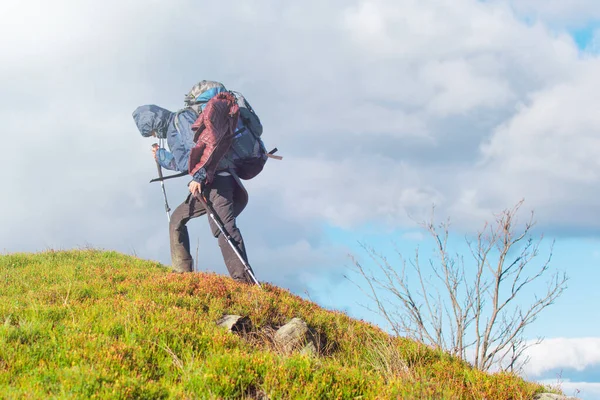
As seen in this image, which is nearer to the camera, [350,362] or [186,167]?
[350,362]

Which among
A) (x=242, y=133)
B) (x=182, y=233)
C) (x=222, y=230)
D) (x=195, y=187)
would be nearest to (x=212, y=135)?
(x=242, y=133)

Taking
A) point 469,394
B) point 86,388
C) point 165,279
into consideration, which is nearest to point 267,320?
point 165,279

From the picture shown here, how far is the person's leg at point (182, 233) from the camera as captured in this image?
1095 cm

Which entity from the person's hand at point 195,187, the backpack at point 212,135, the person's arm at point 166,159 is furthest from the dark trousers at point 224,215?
the person's arm at point 166,159

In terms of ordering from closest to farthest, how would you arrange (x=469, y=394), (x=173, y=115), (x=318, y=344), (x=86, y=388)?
(x=86, y=388), (x=469, y=394), (x=318, y=344), (x=173, y=115)

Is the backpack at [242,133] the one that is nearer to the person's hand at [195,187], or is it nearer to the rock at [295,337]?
the person's hand at [195,187]

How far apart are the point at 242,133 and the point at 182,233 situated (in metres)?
2.43

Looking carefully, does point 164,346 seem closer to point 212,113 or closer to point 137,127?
point 212,113

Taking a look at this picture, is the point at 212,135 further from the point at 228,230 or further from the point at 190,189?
the point at 228,230

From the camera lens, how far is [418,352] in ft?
28.7

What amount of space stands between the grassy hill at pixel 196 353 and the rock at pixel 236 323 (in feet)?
0.35

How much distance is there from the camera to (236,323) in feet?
26.2

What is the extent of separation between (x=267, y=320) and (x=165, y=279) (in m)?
2.24

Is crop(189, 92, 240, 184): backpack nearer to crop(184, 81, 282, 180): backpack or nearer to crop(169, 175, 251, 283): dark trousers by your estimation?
crop(184, 81, 282, 180): backpack
